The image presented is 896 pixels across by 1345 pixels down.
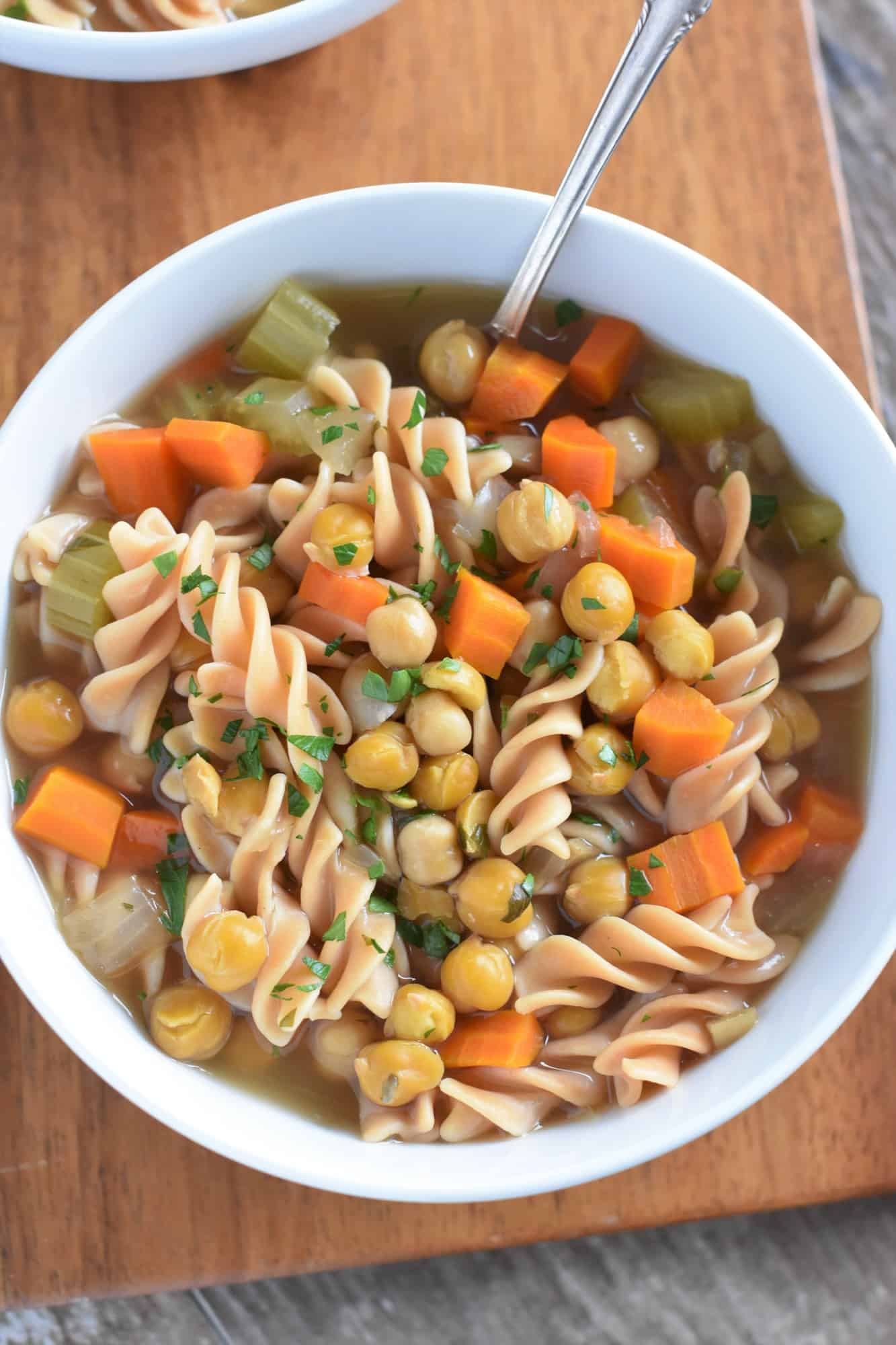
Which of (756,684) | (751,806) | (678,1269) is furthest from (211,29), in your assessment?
(678,1269)

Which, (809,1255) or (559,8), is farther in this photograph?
(809,1255)

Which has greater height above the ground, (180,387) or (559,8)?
(559,8)

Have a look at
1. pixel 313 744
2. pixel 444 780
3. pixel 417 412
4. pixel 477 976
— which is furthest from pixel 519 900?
pixel 417 412

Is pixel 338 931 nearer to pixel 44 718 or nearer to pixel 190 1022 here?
pixel 190 1022

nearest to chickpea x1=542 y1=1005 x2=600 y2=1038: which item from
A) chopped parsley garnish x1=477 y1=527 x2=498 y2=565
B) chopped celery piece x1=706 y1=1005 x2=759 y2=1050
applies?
chopped celery piece x1=706 y1=1005 x2=759 y2=1050

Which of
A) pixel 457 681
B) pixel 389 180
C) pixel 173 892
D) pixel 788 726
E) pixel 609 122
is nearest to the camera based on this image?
pixel 609 122

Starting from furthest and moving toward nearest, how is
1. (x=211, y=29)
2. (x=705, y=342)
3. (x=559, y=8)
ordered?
(x=559, y=8), (x=705, y=342), (x=211, y=29)

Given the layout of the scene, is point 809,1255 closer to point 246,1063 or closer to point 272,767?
point 246,1063
